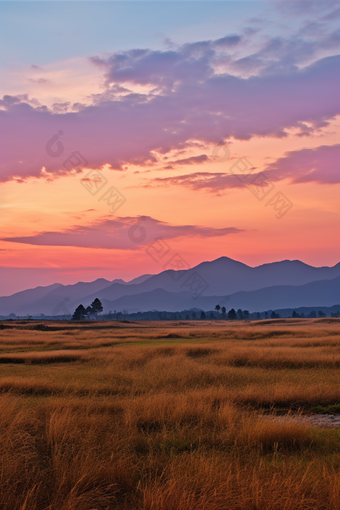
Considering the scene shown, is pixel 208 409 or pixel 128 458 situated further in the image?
pixel 208 409

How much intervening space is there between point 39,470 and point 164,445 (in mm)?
2964

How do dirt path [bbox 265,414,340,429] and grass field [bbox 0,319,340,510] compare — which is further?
dirt path [bbox 265,414,340,429]

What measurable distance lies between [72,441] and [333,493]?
17.9ft

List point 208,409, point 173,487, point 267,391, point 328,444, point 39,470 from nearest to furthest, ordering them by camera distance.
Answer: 1. point 173,487
2. point 39,470
3. point 328,444
4. point 208,409
5. point 267,391

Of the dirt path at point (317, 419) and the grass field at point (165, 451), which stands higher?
the grass field at point (165, 451)

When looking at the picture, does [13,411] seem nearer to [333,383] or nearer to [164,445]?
[164,445]

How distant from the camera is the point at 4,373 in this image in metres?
22.5

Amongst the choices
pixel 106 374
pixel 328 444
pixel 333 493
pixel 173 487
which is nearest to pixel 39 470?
pixel 173 487

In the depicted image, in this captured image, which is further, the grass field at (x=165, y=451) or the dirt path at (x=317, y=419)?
the dirt path at (x=317, y=419)

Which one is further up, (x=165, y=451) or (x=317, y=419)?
(x=165, y=451)

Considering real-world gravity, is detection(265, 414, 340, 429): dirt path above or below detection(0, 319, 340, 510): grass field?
below

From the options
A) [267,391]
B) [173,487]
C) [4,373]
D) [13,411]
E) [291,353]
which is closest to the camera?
[173,487]

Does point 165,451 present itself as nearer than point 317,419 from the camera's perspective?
Yes

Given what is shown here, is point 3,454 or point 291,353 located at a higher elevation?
point 3,454
